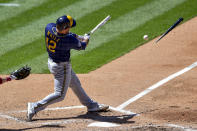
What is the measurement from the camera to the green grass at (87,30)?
1206cm

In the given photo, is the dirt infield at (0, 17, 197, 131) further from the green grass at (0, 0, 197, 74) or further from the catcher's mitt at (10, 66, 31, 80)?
the catcher's mitt at (10, 66, 31, 80)

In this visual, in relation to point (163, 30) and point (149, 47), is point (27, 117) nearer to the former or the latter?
point (149, 47)

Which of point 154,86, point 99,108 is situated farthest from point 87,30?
point 99,108

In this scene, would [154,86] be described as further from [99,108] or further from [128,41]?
[128,41]

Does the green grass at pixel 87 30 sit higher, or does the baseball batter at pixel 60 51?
the green grass at pixel 87 30

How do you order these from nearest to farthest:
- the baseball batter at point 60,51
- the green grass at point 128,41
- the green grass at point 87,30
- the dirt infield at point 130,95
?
the baseball batter at point 60,51 < the dirt infield at point 130,95 < the green grass at point 128,41 < the green grass at point 87,30

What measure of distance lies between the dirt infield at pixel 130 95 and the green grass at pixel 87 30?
1.86ft

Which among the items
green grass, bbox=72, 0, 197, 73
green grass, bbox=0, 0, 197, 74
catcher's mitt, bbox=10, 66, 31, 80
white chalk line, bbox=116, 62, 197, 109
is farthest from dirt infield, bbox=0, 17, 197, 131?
catcher's mitt, bbox=10, 66, 31, 80

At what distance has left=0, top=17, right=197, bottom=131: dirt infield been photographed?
26.5ft

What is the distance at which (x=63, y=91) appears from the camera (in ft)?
27.2

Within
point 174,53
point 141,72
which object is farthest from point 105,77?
point 174,53

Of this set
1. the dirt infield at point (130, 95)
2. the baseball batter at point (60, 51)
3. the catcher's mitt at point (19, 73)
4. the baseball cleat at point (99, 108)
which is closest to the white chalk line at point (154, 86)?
the dirt infield at point (130, 95)

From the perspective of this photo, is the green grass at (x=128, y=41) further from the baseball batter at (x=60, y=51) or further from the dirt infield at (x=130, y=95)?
the baseball batter at (x=60, y=51)

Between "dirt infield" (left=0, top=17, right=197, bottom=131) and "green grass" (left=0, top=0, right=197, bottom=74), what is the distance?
57 centimetres
